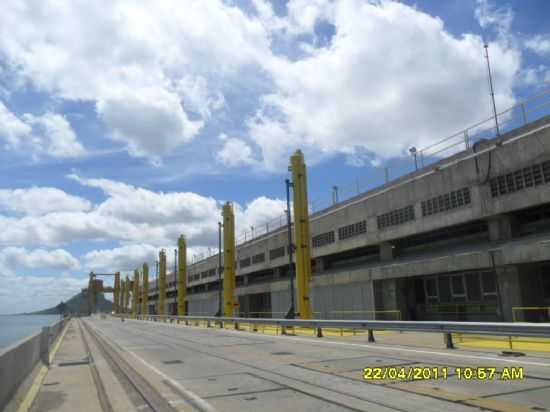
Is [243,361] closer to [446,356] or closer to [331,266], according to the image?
[446,356]

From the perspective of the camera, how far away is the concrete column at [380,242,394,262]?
107 feet

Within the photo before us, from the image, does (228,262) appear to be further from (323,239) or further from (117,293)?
(117,293)

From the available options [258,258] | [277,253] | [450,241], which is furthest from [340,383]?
[258,258]

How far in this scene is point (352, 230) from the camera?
35.7 m

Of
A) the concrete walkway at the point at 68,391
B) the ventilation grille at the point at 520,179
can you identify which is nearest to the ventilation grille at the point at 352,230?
the ventilation grille at the point at 520,179

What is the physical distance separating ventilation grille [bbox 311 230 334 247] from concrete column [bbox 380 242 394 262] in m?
6.26

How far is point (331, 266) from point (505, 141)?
830 inches

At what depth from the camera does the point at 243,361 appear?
1335 cm

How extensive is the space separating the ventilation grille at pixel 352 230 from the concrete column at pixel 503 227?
10557 mm

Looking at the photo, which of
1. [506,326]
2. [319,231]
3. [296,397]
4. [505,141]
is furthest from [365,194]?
[296,397]

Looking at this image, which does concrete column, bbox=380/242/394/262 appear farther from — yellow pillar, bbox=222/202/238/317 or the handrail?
yellow pillar, bbox=222/202/238/317

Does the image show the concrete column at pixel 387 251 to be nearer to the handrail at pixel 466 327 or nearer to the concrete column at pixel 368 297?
the concrete column at pixel 368 297

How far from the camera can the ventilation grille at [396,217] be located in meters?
29.8
